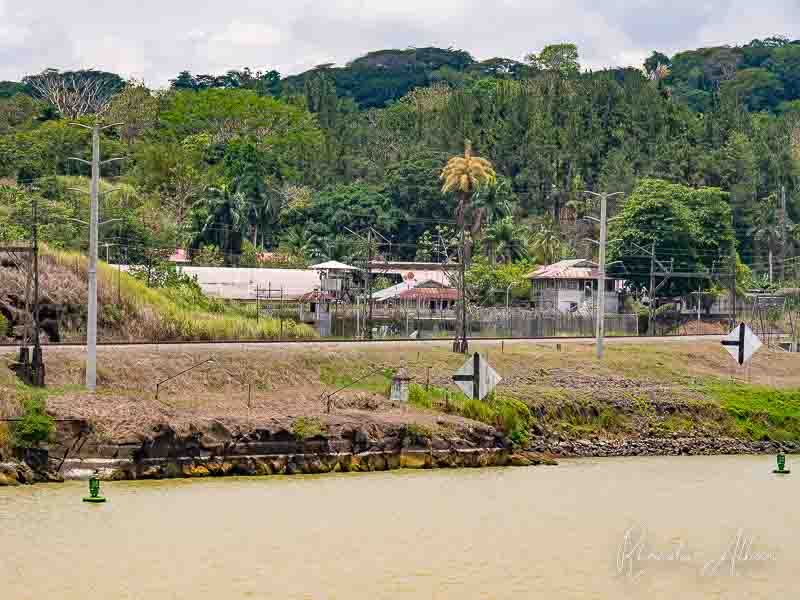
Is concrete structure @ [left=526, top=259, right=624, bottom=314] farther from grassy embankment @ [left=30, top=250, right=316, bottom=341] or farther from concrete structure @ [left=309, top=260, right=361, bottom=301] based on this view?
grassy embankment @ [left=30, top=250, right=316, bottom=341]

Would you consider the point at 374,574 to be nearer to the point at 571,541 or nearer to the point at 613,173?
the point at 571,541

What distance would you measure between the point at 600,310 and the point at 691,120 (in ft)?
327

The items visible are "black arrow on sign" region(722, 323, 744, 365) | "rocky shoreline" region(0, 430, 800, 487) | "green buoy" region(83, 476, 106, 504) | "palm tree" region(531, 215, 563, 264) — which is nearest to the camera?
"green buoy" region(83, 476, 106, 504)

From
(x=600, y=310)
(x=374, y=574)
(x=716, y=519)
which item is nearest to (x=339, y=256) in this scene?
(x=600, y=310)

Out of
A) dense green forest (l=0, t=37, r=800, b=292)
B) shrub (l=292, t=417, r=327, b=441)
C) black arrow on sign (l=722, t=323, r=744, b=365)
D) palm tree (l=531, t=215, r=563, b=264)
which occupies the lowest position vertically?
shrub (l=292, t=417, r=327, b=441)

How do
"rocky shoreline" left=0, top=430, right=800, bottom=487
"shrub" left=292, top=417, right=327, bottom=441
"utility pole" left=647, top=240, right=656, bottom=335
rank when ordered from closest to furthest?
"rocky shoreline" left=0, top=430, right=800, bottom=487, "shrub" left=292, top=417, right=327, bottom=441, "utility pole" left=647, top=240, right=656, bottom=335

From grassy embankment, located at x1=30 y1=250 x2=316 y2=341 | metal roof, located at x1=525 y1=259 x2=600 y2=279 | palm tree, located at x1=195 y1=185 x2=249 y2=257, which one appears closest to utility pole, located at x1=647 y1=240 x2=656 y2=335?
metal roof, located at x1=525 y1=259 x2=600 y2=279

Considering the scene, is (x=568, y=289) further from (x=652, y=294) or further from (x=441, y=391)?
(x=441, y=391)

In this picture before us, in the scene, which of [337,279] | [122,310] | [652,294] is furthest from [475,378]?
[337,279]

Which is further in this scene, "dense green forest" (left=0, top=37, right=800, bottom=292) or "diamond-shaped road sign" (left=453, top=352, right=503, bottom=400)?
"dense green forest" (left=0, top=37, right=800, bottom=292)

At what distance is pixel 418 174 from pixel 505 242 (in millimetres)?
17125

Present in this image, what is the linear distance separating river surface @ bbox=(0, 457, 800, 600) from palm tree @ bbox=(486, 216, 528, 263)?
7849 centimetres

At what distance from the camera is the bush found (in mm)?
41469

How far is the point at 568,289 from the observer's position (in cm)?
11219
